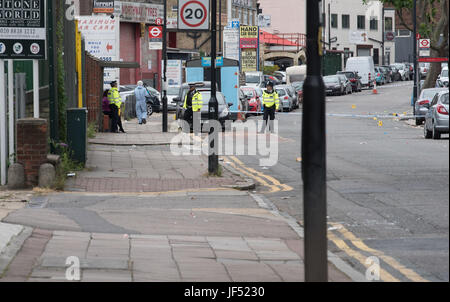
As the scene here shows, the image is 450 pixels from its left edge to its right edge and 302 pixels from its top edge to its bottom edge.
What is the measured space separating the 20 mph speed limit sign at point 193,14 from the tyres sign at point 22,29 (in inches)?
143

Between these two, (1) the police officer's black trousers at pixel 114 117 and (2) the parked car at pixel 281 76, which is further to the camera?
(2) the parked car at pixel 281 76

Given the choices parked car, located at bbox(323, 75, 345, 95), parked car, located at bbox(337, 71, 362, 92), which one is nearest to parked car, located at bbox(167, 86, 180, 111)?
parked car, located at bbox(323, 75, 345, 95)

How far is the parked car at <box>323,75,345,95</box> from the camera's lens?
214 ft

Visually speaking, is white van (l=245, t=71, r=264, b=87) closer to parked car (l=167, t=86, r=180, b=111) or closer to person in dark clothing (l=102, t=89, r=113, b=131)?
parked car (l=167, t=86, r=180, b=111)

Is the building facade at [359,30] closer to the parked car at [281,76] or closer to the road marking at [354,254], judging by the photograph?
the parked car at [281,76]

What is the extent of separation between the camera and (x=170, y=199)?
14242mm

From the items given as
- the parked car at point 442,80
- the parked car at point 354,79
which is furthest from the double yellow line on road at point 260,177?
the parked car at point 354,79

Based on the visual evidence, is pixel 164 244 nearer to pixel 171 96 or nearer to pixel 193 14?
pixel 193 14

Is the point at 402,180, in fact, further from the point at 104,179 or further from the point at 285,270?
the point at 285,270

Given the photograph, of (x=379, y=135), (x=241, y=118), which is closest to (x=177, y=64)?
(x=241, y=118)

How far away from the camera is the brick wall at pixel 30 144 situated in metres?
14.9

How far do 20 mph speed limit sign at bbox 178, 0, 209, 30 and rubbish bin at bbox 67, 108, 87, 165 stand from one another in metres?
2.77

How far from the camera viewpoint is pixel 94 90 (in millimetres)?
31266
